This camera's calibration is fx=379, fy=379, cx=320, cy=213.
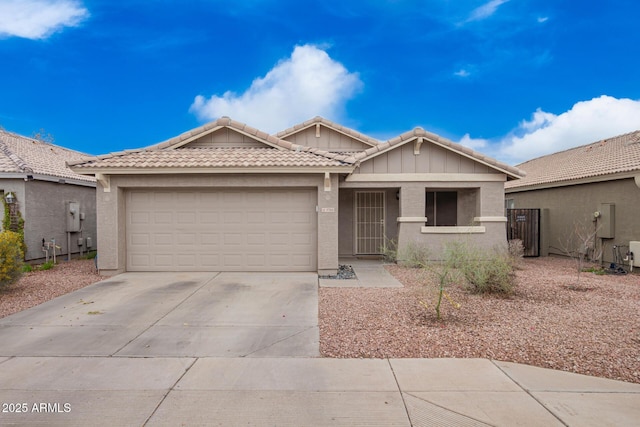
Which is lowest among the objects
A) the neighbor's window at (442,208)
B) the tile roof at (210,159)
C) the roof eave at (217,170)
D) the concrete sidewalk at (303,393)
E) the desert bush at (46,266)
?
the concrete sidewalk at (303,393)

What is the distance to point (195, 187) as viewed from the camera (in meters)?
10.6

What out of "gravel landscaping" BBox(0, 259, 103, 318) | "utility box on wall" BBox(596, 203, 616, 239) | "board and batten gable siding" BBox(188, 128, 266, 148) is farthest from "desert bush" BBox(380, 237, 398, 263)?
"gravel landscaping" BBox(0, 259, 103, 318)

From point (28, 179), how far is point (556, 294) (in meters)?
15.2

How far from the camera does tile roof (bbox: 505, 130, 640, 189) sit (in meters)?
12.9

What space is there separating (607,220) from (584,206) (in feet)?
5.10

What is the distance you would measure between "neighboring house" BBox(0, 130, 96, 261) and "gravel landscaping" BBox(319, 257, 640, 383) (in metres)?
10.3

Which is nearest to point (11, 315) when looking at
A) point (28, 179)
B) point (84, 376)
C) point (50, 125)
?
point (84, 376)

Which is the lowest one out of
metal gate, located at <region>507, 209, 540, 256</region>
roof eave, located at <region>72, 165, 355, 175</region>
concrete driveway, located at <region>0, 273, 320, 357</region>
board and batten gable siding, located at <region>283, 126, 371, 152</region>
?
Result: concrete driveway, located at <region>0, 273, 320, 357</region>

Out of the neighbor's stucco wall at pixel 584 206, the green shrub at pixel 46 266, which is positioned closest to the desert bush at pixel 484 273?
the neighbor's stucco wall at pixel 584 206

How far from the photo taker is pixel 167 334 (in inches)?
224

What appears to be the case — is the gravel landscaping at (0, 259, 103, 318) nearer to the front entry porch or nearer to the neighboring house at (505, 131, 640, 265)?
the front entry porch

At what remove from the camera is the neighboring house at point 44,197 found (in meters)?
12.0

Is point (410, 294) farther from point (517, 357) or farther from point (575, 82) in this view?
point (575, 82)

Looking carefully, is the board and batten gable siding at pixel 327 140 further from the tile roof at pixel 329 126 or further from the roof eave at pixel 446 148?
the roof eave at pixel 446 148
